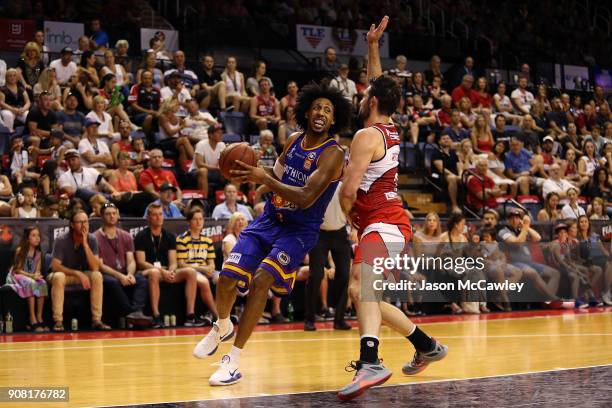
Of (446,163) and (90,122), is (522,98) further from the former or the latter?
(90,122)

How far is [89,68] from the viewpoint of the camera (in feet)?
48.9

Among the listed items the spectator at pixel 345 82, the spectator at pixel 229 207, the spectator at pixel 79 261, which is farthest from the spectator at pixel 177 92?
the spectator at pixel 79 261

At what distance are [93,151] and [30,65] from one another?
215cm

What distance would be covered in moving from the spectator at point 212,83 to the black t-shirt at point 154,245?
15.5 ft

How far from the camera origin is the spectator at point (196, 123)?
14.7 meters

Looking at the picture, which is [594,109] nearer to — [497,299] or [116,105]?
[497,299]

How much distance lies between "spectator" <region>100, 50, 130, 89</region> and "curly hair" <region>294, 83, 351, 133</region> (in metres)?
8.45

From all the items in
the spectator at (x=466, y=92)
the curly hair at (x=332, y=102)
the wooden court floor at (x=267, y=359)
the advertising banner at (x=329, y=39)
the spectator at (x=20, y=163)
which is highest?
the advertising banner at (x=329, y=39)

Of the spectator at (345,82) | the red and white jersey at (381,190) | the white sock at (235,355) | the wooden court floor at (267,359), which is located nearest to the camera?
the wooden court floor at (267,359)

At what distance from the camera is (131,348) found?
8891 millimetres

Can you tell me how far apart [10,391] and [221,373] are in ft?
4.15

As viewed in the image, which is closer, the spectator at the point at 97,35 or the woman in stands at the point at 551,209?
the woman in stands at the point at 551,209

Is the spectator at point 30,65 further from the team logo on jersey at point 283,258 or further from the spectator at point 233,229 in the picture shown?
the team logo on jersey at point 283,258

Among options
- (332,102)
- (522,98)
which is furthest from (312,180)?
(522,98)
